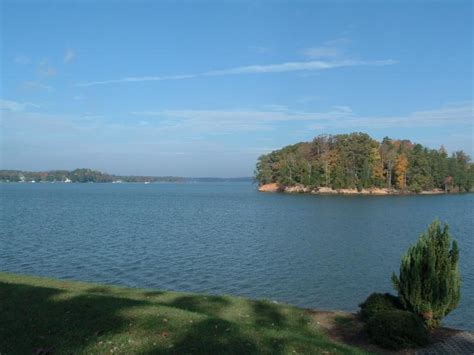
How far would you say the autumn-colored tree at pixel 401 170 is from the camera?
131 meters

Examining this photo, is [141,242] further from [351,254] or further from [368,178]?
[368,178]

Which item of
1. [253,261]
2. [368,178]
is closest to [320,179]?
[368,178]

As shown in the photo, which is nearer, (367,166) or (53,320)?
(53,320)

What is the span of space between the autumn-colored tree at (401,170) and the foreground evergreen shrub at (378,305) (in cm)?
12512

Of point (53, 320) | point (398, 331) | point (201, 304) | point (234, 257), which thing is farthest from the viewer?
point (234, 257)

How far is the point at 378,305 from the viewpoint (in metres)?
13.1

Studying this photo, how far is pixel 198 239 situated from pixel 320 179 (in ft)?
335

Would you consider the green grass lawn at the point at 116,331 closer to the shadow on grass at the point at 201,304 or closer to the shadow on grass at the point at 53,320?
the shadow on grass at the point at 53,320

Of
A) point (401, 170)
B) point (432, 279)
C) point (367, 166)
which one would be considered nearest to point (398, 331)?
point (432, 279)

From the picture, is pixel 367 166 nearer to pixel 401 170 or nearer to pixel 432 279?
pixel 401 170

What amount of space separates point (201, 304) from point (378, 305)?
217 inches

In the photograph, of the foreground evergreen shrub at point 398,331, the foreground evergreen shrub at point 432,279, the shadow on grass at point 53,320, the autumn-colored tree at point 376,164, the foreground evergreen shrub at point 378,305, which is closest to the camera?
the shadow on grass at point 53,320

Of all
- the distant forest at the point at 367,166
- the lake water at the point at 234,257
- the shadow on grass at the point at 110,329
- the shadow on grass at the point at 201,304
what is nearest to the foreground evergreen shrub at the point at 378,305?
the shadow on grass at the point at 110,329

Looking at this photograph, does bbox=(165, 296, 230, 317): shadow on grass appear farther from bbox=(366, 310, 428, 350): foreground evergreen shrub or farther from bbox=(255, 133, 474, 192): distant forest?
bbox=(255, 133, 474, 192): distant forest
